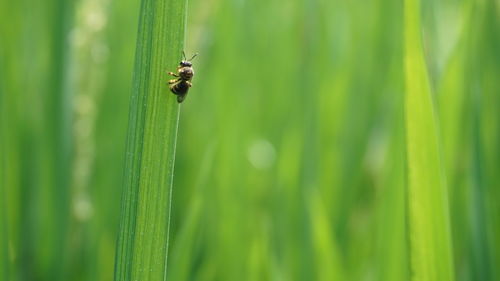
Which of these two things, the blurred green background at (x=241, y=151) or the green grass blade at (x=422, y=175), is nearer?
the green grass blade at (x=422, y=175)

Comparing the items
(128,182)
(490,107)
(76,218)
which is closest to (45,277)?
(76,218)

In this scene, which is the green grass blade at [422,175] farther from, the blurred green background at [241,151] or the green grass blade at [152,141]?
the green grass blade at [152,141]

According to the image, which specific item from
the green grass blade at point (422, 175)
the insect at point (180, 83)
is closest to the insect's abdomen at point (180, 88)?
the insect at point (180, 83)

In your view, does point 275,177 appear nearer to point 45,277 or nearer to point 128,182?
point 45,277

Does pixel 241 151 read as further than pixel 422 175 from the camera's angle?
Yes

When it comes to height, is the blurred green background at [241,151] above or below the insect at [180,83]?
below

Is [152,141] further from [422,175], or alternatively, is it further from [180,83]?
[422,175]

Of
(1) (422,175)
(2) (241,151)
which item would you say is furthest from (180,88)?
(2) (241,151)

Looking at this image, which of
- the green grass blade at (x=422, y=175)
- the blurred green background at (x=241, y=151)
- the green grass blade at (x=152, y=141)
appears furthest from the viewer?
the blurred green background at (x=241, y=151)
